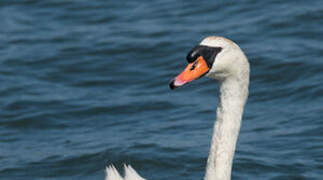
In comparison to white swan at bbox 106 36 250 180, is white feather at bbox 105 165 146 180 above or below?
below

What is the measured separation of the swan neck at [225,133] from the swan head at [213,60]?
25 cm

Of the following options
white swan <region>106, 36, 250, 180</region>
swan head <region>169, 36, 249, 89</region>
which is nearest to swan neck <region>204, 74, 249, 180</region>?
white swan <region>106, 36, 250, 180</region>

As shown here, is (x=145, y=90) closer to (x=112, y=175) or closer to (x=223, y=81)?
(x=112, y=175)

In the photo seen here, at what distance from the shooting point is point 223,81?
6414mm

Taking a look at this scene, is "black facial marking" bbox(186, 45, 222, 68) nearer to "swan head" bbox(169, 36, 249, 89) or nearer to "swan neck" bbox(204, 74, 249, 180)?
"swan head" bbox(169, 36, 249, 89)

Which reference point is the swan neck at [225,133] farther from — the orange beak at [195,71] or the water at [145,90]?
the water at [145,90]

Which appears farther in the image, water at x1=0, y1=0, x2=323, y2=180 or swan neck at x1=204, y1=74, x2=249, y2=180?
water at x1=0, y1=0, x2=323, y2=180

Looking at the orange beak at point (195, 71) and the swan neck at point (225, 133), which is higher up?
the orange beak at point (195, 71)

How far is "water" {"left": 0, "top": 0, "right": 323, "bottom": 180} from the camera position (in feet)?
31.6

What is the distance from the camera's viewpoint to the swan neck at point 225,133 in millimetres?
6516

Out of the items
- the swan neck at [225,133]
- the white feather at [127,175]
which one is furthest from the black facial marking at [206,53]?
the white feather at [127,175]

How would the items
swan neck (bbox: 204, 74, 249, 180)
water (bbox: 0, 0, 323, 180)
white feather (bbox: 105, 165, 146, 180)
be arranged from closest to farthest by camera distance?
1. swan neck (bbox: 204, 74, 249, 180)
2. white feather (bbox: 105, 165, 146, 180)
3. water (bbox: 0, 0, 323, 180)

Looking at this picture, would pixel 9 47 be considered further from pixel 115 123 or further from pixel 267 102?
pixel 267 102

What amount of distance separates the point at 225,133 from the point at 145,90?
5.23 m
